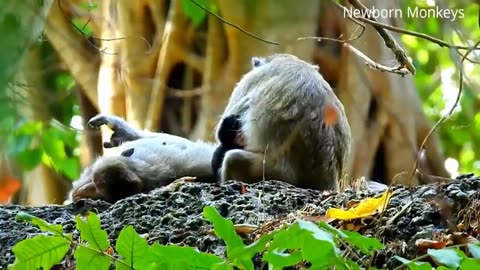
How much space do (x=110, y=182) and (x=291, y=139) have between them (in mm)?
983

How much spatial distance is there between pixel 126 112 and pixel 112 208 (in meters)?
5.06

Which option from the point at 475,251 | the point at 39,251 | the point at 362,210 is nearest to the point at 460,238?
the point at 362,210

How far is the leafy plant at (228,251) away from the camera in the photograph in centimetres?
188

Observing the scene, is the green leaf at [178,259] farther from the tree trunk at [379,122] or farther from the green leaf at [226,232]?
the tree trunk at [379,122]

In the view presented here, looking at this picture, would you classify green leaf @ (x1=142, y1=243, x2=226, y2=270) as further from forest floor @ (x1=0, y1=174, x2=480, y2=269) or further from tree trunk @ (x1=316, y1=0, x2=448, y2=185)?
tree trunk @ (x1=316, y1=0, x2=448, y2=185)

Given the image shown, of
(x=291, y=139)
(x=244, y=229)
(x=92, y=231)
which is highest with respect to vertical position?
(x=92, y=231)

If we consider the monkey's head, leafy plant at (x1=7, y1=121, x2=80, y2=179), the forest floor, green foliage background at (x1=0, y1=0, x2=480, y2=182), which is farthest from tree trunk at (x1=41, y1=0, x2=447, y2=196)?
the forest floor

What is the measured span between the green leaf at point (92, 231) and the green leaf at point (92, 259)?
0.02 metres

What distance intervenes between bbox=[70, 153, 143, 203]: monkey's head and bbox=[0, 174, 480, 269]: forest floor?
40cm

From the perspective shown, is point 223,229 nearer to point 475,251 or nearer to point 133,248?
point 133,248

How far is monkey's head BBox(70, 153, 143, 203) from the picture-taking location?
13.9ft

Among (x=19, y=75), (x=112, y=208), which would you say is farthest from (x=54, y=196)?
(x=19, y=75)

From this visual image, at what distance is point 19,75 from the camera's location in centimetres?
104

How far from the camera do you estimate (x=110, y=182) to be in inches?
168
